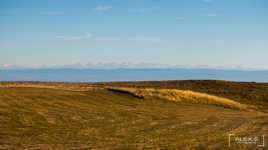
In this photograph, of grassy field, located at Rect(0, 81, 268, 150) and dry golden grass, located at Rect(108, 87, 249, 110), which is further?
dry golden grass, located at Rect(108, 87, 249, 110)

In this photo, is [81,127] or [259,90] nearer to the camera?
[81,127]

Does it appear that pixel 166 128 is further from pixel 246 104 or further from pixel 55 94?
pixel 246 104

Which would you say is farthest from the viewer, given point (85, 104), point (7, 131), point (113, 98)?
point (113, 98)

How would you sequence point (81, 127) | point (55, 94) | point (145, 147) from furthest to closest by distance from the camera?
Answer: 1. point (55, 94)
2. point (81, 127)
3. point (145, 147)

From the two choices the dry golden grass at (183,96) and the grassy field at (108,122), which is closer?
the grassy field at (108,122)

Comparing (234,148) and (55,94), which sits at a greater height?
(55,94)

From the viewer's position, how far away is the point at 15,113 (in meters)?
12.8

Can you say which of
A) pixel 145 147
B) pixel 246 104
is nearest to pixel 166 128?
pixel 145 147

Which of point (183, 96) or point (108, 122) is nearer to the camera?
point (108, 122)

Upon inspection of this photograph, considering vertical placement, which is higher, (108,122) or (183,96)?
(183,96)

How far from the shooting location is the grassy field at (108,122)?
356 inches

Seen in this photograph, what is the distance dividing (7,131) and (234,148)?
26.6ft

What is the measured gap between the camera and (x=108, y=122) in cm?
1252

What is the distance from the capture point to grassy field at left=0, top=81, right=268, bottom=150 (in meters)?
9.05
